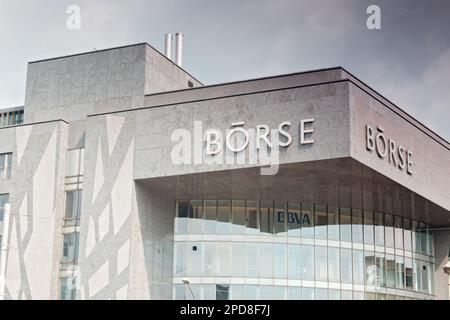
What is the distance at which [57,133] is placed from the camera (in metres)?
37.8

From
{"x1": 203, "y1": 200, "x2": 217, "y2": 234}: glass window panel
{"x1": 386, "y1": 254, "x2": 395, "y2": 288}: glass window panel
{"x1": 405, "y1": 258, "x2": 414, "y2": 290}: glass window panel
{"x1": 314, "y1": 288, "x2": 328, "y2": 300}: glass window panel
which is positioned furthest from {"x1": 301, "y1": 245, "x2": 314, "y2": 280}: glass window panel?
{"x1": 405, "y1": 258, "x2": 414, "y2": 290}: glass window panel

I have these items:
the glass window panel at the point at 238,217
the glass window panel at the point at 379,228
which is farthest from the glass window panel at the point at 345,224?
the glass window panel at the point at 238,217

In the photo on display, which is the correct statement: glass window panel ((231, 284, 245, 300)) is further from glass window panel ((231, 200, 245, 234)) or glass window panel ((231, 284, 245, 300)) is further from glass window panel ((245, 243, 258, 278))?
glass window panel ((231, 200, 245, 234))

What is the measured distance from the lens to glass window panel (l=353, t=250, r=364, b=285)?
3847 cm

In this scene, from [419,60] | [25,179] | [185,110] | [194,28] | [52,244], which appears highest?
[194,28]

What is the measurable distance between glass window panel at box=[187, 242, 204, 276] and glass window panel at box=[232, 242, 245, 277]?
1.67 m

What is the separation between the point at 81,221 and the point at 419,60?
18500mm

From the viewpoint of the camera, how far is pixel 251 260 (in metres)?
37.0

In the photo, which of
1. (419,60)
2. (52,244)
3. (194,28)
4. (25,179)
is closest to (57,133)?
(25,179)

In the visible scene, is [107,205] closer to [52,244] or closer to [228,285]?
[52,244]

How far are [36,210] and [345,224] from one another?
16030mm

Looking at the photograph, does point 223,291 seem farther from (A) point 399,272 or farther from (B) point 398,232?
(B) point 398,232

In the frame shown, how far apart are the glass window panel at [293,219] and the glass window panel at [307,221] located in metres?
0.26

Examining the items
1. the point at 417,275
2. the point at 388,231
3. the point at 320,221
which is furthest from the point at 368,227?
the point at 417,275
